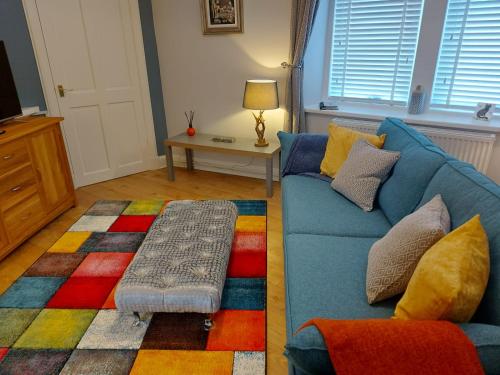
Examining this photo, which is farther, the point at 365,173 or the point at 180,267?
the point at 365,173

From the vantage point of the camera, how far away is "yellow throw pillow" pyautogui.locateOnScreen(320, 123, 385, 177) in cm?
243

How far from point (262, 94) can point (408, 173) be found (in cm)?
168

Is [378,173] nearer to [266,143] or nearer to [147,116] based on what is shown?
[266,143]

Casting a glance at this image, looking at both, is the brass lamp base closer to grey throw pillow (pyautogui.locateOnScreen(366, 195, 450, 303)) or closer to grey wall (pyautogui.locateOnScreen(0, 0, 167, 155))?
grey wall (pyautogui.locateOnScreen(0, 0, 167, 155))

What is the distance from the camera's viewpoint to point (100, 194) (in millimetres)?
3533

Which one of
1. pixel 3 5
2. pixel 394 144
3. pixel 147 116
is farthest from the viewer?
pixel 147 116

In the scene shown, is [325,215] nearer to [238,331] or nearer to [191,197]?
[238,331]

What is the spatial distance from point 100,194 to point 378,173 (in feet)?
8.86

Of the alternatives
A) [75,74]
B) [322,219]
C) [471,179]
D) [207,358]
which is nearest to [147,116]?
[75,74]

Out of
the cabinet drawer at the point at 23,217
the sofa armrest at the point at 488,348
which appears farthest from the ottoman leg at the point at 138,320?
the sofa armrest at the point at 488,348

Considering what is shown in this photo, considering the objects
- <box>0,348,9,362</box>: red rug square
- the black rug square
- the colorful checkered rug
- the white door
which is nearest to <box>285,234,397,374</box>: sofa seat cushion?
the colorful checkered rug

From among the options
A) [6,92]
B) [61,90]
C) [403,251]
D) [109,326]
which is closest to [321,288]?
[403,251]

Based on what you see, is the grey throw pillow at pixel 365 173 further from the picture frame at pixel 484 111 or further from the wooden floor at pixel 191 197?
the picture frame at pixel 484 111

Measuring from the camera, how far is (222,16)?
11.2 feet
